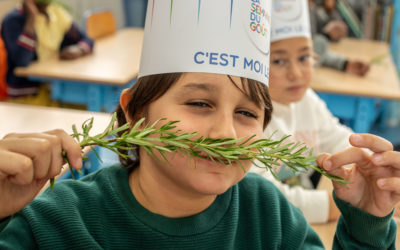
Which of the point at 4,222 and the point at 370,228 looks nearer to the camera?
the point at 4,222

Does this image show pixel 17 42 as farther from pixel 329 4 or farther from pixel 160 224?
pixel 329 4

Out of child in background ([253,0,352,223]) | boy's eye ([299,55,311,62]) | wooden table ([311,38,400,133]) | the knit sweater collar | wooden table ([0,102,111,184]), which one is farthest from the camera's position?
wooden table ([311,38,400,133])

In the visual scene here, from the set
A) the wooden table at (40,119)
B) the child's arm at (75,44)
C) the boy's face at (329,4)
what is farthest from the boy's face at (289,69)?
the boy's face at (329,4)

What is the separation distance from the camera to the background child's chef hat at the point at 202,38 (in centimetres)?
94

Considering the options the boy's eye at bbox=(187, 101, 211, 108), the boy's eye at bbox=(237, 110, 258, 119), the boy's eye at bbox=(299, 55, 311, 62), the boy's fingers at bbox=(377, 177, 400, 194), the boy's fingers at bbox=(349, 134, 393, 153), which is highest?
the boy's eye at bbox=(299, 55, 311, 62)

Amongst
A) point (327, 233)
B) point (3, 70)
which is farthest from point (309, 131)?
point (3, 70)

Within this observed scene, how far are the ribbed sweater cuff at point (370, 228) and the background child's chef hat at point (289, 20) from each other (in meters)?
0.98

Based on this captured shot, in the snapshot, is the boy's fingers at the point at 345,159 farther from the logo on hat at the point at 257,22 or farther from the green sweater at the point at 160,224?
the logo on hat at the point at 257,22

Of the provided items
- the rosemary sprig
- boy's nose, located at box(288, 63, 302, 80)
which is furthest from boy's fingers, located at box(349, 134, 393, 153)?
boy's nose, located at box(288, 63, 302, 80)

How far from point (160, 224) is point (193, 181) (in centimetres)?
18

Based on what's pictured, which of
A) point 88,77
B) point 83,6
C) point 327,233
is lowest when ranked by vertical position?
point 327,233

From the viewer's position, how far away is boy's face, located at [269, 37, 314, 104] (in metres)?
1.86

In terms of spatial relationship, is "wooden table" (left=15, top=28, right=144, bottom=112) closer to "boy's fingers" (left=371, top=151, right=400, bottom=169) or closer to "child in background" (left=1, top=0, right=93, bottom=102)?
"child in background" (left=1, top=0, right=93, bottom=102)

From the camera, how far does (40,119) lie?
2.17 m
